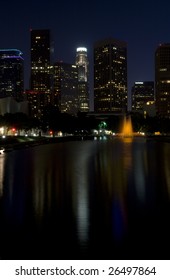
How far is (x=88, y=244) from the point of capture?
31.8 feet

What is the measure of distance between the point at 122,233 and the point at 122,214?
233 cm

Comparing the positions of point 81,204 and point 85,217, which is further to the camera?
point 81,204

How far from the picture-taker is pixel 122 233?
10.6 meters

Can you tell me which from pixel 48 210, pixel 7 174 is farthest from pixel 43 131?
pixel 48 210

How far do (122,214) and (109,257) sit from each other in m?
4.30

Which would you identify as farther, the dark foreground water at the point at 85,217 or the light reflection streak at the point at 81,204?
the light reflection streak at the point at 81,204

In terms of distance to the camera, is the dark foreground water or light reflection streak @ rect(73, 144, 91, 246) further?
light reflection streak @ rect(73, 144, 91, 246)

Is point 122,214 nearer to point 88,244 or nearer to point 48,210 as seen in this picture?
point 48,210

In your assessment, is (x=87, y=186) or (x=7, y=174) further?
(x=7, y=174)
